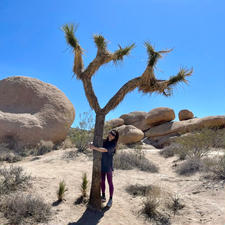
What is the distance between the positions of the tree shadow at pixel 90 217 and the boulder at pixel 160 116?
18066 millimetres

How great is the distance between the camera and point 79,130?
38.9ft

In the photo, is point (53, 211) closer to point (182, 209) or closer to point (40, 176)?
point (40, 176)

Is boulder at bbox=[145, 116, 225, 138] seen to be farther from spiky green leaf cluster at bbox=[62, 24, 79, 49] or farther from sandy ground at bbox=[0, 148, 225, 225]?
spiky green leaf cluster at bbox=[62, 24, 79, 49]

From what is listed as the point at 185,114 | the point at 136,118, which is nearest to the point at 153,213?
the point at 185,114

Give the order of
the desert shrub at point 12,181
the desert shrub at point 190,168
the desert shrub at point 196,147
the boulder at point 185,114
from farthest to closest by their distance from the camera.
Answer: the boulder at point 185,114, the desert shrub at point 196,147, the desert shrub at point 190,168, the desert shrub at point 12,181

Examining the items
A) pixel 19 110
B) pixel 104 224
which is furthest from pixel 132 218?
pixel 19 110

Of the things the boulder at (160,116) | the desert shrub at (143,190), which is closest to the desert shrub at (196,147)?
the desert shrub at (143,190)

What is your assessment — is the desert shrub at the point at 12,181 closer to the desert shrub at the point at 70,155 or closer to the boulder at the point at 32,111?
the desert shrub at the point at 70,155

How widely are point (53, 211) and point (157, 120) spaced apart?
1889cm

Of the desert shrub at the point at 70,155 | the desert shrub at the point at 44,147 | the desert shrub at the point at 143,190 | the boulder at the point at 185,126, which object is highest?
the boulder at the point at 185,126

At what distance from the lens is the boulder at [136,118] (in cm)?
2447

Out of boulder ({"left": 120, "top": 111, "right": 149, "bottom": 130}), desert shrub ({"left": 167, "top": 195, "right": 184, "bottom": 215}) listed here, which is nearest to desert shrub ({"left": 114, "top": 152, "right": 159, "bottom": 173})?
desert shrub ({"left": 167, "top": 195, "right": 184, "bottom": 215})

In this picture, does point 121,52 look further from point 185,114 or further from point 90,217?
point 185,114

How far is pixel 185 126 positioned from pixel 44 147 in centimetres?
1360
